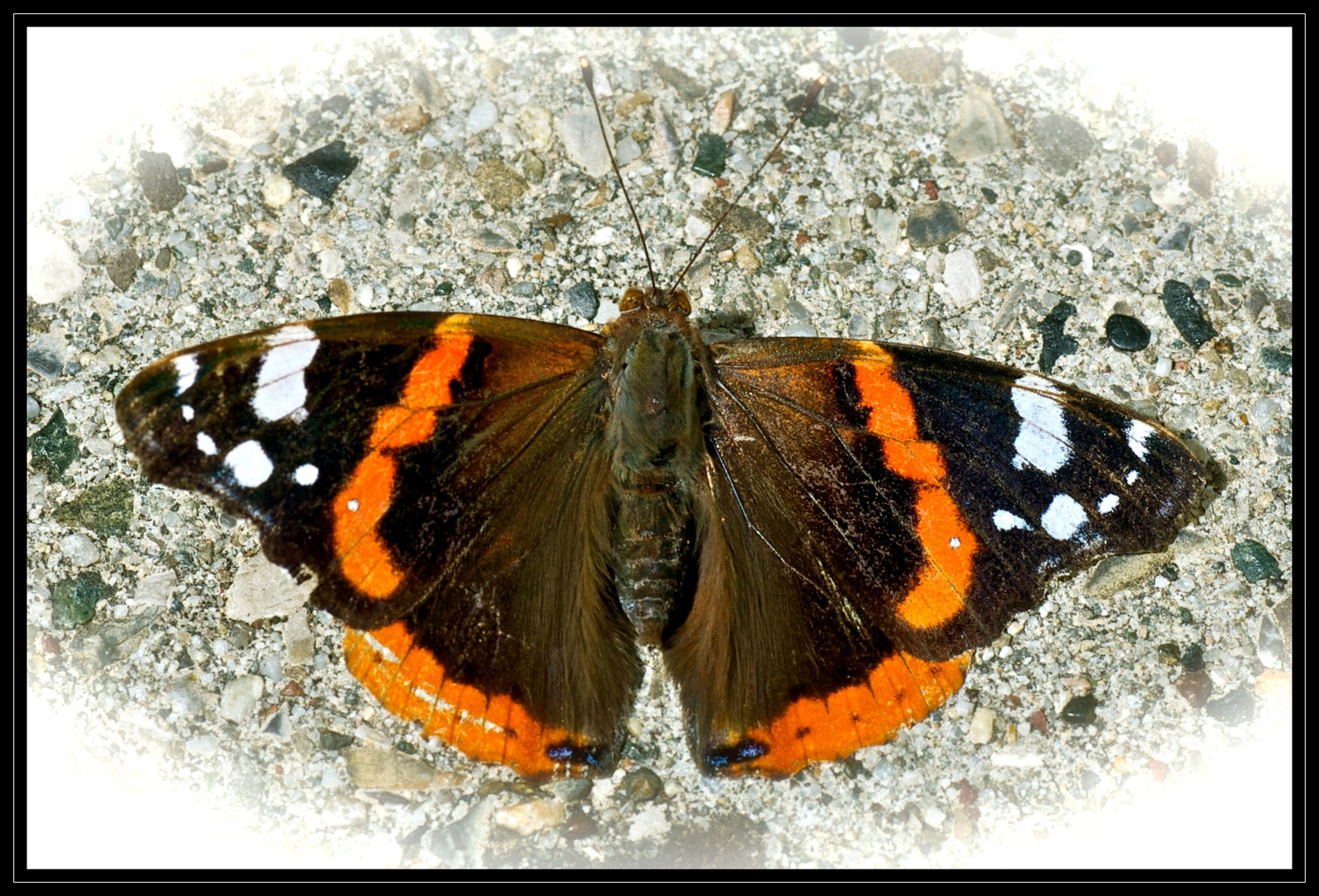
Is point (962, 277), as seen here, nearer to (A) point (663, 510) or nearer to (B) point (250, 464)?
(A) point (663, 510)

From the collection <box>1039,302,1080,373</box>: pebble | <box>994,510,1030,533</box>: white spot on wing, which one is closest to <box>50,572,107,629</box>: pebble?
<box>994,510,1030,533</box>: white spot on wing

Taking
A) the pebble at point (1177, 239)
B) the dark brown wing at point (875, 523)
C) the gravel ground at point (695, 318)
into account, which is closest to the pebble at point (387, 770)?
the gravel ground at point (695, 318)

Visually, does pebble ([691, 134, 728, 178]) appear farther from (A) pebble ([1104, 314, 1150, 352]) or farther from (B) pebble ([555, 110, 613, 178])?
(A) pebble ([1104, 314, 1150, 352])

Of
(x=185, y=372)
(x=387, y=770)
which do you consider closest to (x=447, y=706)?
(x=387, y=770)

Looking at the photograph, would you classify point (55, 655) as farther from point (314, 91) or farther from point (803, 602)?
point (803, 602)

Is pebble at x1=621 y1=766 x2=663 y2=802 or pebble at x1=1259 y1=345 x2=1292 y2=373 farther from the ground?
pebble at x1=1259 y1=345 x2=1292 y2=373

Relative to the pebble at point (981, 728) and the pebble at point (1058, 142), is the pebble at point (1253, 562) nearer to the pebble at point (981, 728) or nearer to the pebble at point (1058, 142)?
the pebble at point (981, 728)
